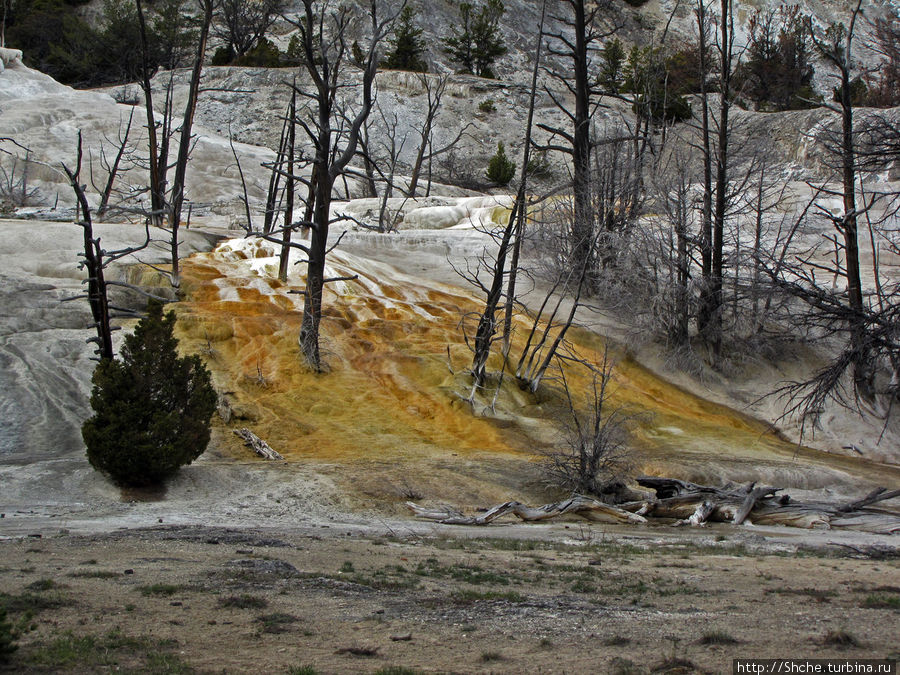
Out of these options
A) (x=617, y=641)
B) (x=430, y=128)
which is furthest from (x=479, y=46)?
(x=617, y=641)

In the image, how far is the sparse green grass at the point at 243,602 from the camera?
6.31 meters

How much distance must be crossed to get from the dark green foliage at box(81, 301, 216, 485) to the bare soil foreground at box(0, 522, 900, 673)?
3472 millimetres

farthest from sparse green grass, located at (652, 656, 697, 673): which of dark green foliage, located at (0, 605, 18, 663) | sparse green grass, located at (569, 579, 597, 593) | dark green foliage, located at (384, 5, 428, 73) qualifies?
dark green foliage, located at (384, 5, 428, 73)

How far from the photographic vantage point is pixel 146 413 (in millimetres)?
13281

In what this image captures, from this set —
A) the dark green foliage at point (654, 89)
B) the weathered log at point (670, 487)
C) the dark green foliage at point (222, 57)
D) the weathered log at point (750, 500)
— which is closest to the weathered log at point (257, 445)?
the weathered log at point (670, 487)

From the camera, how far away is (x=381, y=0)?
64.8 m

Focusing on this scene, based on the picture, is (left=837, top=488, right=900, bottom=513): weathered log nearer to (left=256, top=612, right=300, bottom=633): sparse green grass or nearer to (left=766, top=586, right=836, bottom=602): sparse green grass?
(left=766, top=586, right=836, bottom=602): sparse green grass

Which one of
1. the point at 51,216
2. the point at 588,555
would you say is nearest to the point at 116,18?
the point at 51,216

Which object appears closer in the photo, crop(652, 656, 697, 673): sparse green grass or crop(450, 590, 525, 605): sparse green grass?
crop(652, 656, 697, 673): sparse green grass

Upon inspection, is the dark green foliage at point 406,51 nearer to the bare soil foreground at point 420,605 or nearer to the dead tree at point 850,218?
the dead tree at point 850,218

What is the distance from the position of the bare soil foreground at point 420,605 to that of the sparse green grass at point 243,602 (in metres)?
0.02

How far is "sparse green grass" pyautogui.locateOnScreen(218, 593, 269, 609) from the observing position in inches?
248

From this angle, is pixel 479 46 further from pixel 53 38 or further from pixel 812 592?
pixel 812 592

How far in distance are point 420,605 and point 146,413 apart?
26.1 feet
